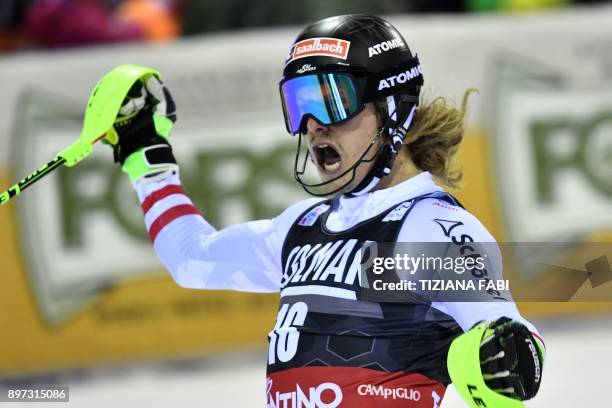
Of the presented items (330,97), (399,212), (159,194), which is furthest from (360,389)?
(159,194)

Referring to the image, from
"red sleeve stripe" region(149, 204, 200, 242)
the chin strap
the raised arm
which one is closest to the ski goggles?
the chin strap

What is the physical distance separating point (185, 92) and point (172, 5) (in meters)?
1.34

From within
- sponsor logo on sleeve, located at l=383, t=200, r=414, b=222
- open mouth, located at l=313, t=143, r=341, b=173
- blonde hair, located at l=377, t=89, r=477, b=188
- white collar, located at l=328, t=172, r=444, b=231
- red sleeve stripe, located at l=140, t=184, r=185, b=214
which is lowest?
sponsor logo on sleeve, located at l=383, t=200, r=414, b=222

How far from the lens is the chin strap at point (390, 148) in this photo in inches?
141

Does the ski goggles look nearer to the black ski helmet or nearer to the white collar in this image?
the black ski helmet

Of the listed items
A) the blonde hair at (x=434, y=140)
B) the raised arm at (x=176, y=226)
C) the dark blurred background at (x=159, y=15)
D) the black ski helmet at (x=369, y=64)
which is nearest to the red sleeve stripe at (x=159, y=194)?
the raised arm at (x=176, y=226)

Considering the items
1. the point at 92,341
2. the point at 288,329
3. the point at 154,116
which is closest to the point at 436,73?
the point at 92,341

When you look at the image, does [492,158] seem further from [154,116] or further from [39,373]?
[154,116]

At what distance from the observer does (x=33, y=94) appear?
7.81m

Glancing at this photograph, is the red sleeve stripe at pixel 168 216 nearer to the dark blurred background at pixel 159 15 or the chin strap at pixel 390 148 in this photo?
the chin strap at pixel 390 148

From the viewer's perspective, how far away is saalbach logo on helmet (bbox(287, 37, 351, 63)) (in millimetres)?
3557

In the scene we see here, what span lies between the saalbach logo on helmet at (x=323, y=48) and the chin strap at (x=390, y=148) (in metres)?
0.20

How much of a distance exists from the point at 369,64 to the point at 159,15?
5.40 m

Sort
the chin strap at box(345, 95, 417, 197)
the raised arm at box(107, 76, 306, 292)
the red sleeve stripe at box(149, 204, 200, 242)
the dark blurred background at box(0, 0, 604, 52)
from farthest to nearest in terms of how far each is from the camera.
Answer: the dark blurred background at box(0, 0, 604, 52) < the red sleeve stripe at box(149, 204, 200, 242) < the raised arm at box(107, 76, 306, 292) < the chin strap at box(345, 95, 417, 197)
